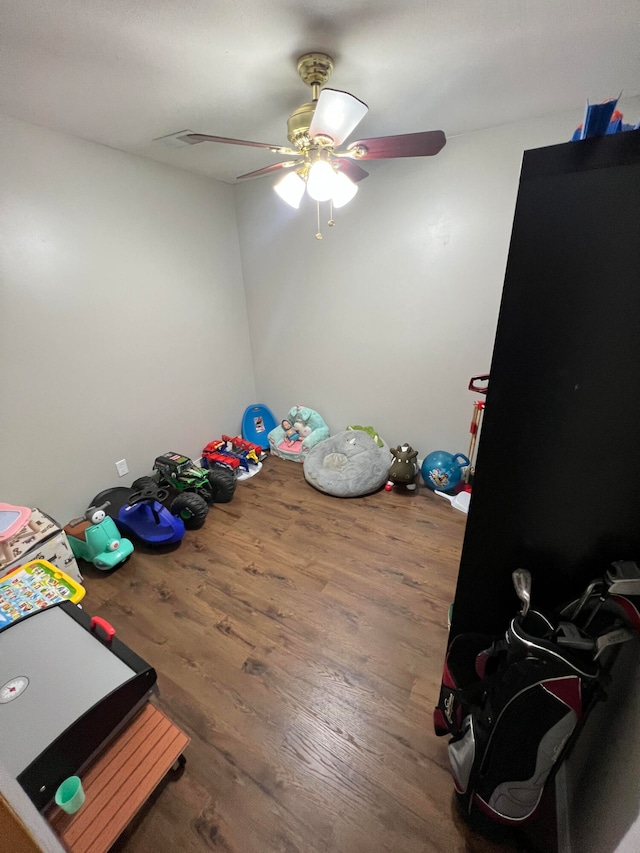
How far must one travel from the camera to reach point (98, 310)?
2.23 metres

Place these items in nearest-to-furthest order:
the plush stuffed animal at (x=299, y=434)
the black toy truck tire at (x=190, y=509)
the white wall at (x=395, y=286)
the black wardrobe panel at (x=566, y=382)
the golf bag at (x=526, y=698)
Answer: the black wardrobe panel at (x=566, y=382) → the golf bag at (x=526, y=698) → the white wall at (x=395, y=286) → the black toy truck tire at (x=190, y=509) → the plush stuffed animal at (x=299, y=434)

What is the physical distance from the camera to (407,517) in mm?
2486

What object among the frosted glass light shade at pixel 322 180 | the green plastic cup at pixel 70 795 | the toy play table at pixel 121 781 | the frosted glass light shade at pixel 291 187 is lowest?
the toy play table at pixel 121 781

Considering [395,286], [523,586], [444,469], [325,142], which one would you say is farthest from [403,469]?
[325,142]

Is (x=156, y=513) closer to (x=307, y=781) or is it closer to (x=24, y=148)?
(x=307, y=781)

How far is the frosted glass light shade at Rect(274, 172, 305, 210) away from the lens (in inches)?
63.0

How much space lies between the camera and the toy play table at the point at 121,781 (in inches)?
38.3

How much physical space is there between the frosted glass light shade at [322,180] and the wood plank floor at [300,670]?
1937 millimetres

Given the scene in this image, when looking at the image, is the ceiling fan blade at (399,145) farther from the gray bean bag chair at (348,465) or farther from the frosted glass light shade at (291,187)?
the gray bean bag chair at (348,465)

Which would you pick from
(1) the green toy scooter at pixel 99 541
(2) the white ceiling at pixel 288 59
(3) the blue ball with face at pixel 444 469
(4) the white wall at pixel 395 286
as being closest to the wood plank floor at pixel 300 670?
(1) the green toy scooter at pixel 99 541

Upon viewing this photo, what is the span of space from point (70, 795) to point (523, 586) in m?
1.39

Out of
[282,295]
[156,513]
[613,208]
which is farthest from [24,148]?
[613,208]

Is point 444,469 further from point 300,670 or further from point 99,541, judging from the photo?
point 99,541

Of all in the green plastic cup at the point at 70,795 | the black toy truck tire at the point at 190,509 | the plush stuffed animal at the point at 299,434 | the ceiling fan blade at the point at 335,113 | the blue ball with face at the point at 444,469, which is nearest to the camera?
the green plastic cup at the point at 70,795
